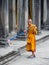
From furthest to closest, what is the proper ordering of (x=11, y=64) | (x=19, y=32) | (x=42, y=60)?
(x=19, y=32) → (x=42, y=60) → (x=11, y=64)

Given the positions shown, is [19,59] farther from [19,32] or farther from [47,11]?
[47,11]

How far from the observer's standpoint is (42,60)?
16.0 m

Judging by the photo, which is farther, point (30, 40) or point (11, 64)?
point (30, 40)

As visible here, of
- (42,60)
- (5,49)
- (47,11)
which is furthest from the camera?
(47,11)

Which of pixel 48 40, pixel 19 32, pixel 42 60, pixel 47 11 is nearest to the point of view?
pixel 42 60

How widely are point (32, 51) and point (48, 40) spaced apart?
8378 mm

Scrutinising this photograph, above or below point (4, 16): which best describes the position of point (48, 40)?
below

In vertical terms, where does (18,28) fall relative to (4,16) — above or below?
below

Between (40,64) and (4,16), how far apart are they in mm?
4893

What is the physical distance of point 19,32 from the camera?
2322cm

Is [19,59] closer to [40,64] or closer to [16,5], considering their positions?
[40,64]

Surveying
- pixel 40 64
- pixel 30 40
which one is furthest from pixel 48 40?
pixel 40 64

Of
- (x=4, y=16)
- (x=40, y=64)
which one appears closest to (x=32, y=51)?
(x=40, y=64)

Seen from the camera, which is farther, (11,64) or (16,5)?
(16,5)
